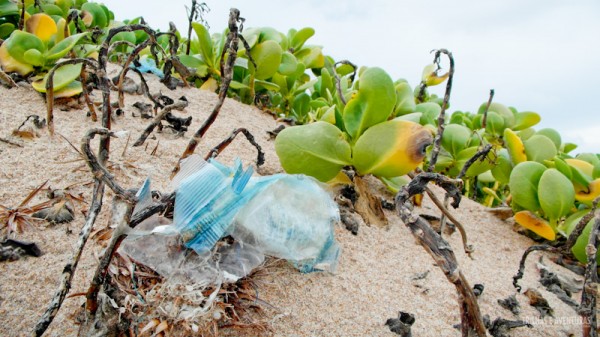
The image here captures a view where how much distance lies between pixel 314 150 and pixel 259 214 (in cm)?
39

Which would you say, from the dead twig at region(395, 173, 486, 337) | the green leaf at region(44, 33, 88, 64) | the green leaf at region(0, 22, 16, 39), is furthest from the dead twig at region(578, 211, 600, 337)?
the green leaf at region(0, 22, 16, 39)

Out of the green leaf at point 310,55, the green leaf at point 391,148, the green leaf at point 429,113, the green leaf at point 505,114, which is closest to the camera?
the green leaf at point 391,148

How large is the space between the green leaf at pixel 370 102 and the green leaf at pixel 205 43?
27.6 inches

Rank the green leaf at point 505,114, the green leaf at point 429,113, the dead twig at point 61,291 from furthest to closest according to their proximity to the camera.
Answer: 1. the green leaf at point 505,114
2. the green leaf at point 429,113
3. the dead twig at point 61,291

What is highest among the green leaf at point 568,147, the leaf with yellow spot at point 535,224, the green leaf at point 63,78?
the green leaf at point 63,78

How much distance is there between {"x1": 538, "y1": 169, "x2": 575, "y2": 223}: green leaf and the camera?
4.54 ft

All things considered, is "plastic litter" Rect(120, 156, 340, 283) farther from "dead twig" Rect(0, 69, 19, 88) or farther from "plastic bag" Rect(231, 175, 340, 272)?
"dead twig" Rect(0, 69, 19, 88)

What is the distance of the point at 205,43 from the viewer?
1702mm

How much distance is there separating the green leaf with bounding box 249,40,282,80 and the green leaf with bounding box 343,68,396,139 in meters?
0.59

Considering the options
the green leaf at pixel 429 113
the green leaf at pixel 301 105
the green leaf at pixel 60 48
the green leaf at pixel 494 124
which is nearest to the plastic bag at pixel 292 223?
the green leaf at pixel 60 48

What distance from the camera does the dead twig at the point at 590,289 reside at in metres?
0.82

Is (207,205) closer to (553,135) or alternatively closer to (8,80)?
(8,80)

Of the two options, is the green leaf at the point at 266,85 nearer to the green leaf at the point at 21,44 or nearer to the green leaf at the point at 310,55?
the green leaf at the point at 310,55

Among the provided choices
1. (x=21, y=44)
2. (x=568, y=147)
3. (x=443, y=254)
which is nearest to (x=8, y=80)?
(x=21, y=44)
